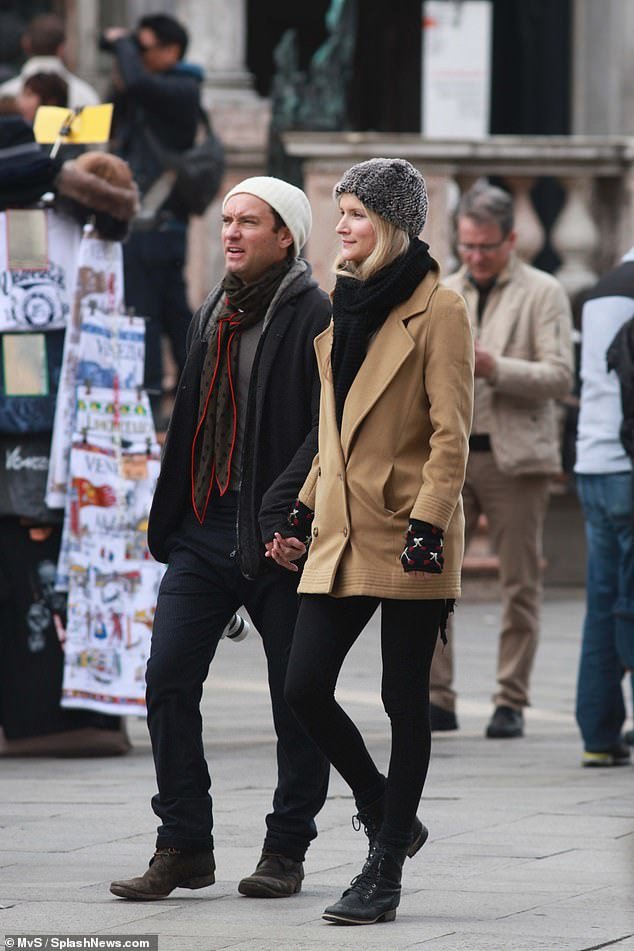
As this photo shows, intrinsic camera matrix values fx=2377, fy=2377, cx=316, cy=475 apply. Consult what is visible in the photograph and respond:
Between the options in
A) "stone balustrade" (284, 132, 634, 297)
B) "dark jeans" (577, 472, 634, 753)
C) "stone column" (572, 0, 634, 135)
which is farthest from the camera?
"stone column" (572, 0, 634, 135)

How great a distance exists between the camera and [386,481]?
551cm

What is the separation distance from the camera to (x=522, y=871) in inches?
238

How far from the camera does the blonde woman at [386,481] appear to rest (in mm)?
5477

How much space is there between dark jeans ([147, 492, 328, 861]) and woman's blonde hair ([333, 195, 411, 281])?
74 centimetres

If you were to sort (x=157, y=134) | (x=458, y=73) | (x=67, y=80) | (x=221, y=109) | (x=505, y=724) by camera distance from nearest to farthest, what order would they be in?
(x=505, y=724) → (x=157, y=134) → (x=67, y=80) → (x=458, y=73) → (x=221, y=109)

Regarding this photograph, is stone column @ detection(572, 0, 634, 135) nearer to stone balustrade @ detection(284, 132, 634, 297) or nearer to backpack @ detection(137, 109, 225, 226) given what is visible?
stone balustrade @ detection(284, 132, 634, 297)

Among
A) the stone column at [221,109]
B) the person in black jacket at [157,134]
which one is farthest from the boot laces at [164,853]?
the stone column at [221,109]

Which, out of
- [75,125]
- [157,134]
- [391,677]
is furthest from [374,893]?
[157,134]

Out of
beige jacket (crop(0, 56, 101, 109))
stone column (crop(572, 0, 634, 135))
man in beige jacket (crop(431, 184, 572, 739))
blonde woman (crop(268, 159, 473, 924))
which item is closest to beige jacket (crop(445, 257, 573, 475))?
man in beige jacket (crop(431, 184, 572, 739))

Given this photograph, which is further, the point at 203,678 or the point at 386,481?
the point at 203,678

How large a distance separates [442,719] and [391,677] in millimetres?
3397

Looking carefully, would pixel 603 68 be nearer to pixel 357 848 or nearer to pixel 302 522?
pixel 357 848

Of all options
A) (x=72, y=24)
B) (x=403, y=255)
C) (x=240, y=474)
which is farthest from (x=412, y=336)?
(x=72, y=24)

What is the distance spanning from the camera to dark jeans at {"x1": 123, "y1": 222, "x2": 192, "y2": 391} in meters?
11.8
